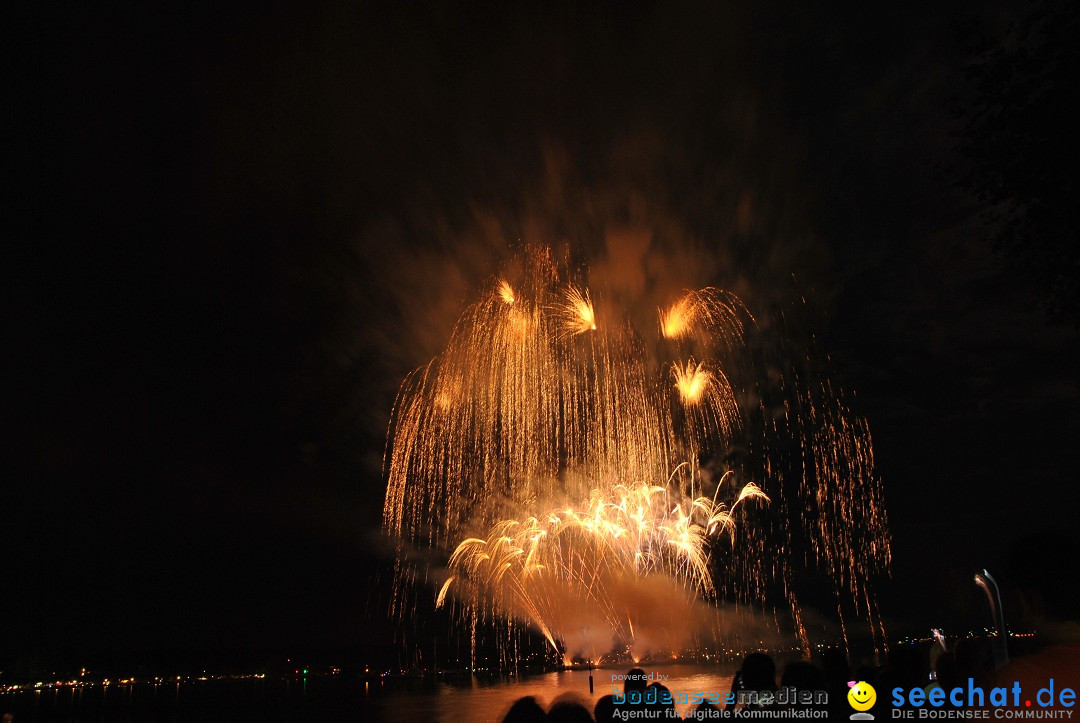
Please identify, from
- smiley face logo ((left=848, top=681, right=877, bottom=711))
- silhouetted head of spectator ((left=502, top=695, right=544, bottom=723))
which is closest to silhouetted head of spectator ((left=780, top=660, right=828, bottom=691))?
smiley face logo ((left=848, top=681, right=877, bottom=711))

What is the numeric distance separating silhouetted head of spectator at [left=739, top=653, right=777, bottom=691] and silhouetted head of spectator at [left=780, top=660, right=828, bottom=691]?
64cm

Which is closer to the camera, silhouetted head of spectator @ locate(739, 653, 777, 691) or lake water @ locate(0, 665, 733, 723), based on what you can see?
silhouetted head of spectator @ locate(739, 653, 777, 691)

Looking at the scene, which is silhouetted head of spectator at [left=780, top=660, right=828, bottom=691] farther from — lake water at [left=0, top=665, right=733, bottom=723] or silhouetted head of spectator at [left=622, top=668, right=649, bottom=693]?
lake water at [left=0, top=665, right=733, bottom=723]

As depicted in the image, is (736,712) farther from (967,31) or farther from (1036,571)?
(967,31)

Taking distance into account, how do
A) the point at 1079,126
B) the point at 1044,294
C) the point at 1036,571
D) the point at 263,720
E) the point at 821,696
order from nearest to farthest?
the point at 1036,571
the point at 821,696
the point at 1079,126
the point at 1044,294
the point at 263,720

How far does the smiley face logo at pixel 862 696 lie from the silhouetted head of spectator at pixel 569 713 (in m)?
3.22

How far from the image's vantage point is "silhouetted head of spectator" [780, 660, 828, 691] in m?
6.35

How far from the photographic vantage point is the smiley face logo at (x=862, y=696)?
6.28m

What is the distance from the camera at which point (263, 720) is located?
202 feet

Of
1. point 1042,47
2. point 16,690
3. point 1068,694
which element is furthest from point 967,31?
point 16,690

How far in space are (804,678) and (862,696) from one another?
558 mm

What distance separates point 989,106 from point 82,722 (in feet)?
298

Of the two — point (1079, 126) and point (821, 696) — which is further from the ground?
point (1079, 126)

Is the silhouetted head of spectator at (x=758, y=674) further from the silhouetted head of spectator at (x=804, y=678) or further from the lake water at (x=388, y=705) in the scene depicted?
the lake water at (x=388, y=705)
